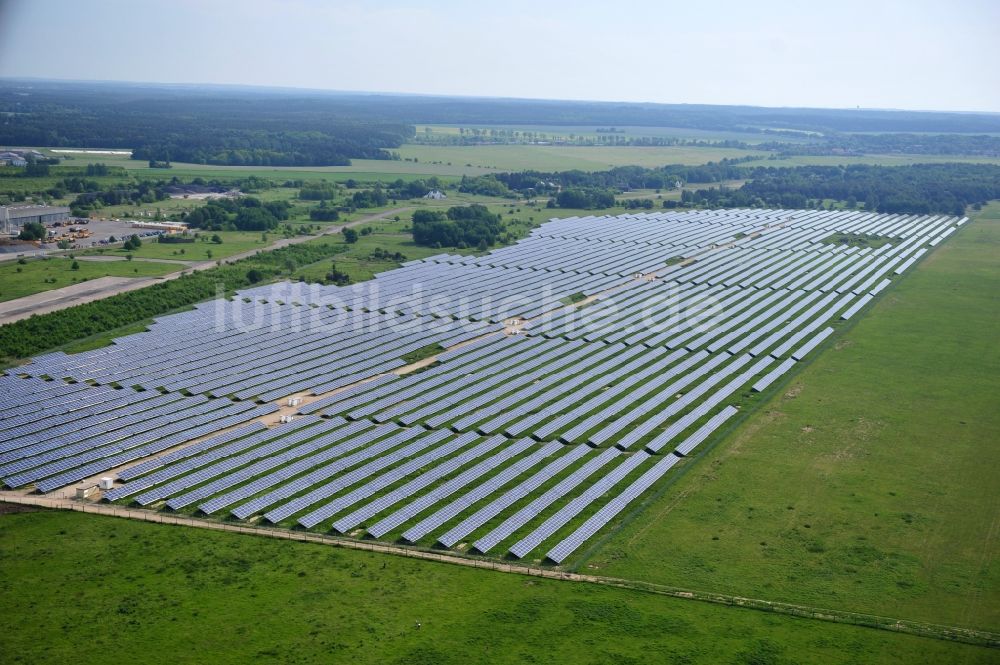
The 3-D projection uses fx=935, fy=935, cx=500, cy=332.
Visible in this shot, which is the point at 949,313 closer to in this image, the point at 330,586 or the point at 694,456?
the point at 694,456

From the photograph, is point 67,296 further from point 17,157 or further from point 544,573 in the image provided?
point 17,157

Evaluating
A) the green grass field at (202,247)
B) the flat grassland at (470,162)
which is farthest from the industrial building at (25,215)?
the flat grassland at (470,162)

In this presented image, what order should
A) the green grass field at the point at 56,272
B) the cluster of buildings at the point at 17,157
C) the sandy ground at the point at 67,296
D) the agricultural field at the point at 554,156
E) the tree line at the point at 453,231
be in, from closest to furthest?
the sandy ground at the point at 67,296 → the green grass field at the point at 56,272 → the tree line at the point at 453,231 → the cluster of buildings at the point at 17,157 → the agricultural field at the point at 554,156

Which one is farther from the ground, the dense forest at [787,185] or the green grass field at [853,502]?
the dense forest at [787,185]

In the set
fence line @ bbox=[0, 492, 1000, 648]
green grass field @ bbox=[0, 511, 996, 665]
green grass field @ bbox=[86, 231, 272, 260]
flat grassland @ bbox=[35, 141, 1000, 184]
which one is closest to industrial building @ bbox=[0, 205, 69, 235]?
green grass field @ bbox=[86, 231, 272, 260]

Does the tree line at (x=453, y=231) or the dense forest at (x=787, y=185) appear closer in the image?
the tree line at (x=453, y=231)

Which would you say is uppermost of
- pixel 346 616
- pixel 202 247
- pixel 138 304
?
pixel 202 247

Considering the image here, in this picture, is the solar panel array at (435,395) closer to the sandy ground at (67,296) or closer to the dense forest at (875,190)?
the sandy ground at (67,296)

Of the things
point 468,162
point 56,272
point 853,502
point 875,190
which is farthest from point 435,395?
point 468,162
